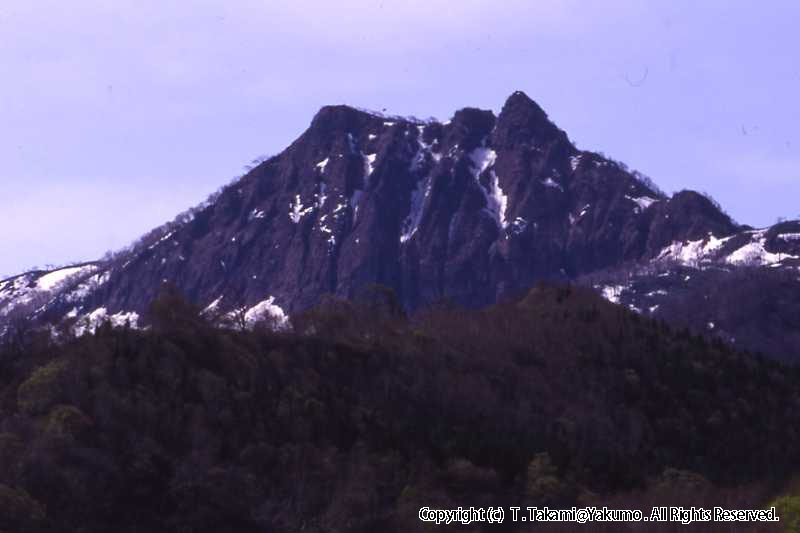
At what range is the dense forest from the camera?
199ft

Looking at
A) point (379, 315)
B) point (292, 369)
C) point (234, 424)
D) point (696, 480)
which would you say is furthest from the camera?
point (379, 315)

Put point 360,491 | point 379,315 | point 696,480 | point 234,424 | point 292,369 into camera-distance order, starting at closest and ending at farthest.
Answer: point 360,491 → point 234,424 → point 696,480 → point 292,369 → point 379,315

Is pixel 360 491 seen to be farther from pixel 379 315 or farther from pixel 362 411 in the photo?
pixel 379 315

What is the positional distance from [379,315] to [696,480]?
134ft

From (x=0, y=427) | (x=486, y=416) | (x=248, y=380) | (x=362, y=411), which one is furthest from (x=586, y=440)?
(x=0, y=427)

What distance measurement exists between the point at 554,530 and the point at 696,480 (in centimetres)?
2251

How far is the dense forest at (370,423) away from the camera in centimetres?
6072

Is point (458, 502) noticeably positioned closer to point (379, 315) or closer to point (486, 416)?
point (486, 416)

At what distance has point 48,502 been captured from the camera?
56.9 meters

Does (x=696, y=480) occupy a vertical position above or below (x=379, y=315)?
below

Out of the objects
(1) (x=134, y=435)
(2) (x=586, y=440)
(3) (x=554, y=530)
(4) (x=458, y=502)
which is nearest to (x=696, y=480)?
(2) (x=586, y=440)

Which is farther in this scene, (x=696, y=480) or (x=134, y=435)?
(x=696, y=480)

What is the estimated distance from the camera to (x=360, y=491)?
6406cm

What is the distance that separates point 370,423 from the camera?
7731cm
